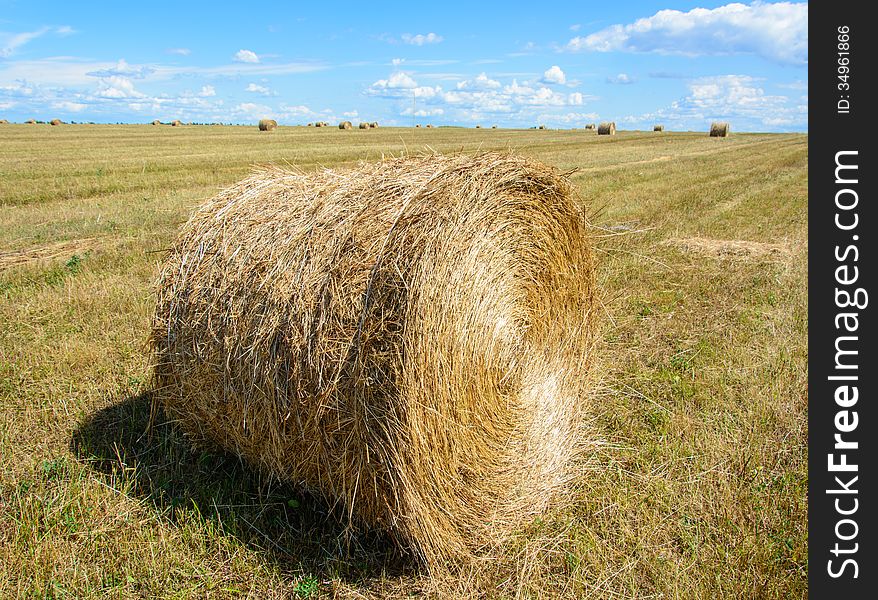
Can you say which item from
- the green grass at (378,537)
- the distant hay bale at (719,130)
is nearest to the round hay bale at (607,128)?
the distant hay bale at (719,130)

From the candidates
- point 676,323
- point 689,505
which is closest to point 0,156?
point 676,323

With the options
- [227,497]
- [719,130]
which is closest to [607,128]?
[719,130]

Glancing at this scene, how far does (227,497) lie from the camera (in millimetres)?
3721

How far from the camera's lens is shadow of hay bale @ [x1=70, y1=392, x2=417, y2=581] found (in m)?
3.30

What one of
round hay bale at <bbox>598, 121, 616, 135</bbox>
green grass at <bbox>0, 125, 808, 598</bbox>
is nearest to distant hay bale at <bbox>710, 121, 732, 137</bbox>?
round hay bale at <bbox>598, 121, 616, 135</bbox>

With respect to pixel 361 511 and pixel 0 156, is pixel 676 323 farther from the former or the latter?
pixel 0 156

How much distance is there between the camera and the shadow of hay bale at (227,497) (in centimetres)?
330

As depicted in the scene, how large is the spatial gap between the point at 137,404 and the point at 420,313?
2.96 meters

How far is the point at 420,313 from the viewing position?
2881 millimetres

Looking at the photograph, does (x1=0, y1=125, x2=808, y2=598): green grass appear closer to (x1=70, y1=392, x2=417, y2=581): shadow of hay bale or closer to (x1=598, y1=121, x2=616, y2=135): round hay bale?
(x1=70, y1=392, x2=417, y2=581): shadow of hay bale

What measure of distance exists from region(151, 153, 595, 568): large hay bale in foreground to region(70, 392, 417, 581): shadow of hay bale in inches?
7.4

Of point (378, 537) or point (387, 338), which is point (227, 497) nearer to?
point (378, 537)

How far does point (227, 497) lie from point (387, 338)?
170cm

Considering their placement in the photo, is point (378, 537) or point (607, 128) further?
point (607, 128)
